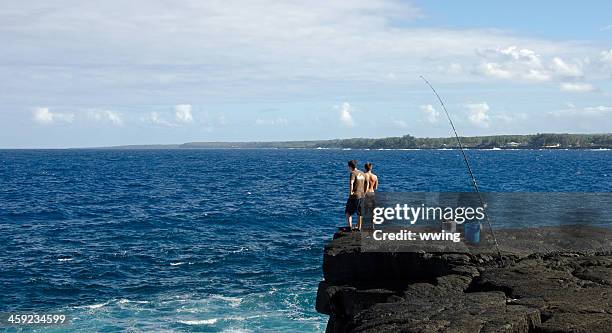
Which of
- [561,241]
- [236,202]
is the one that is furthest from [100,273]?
[236,202]

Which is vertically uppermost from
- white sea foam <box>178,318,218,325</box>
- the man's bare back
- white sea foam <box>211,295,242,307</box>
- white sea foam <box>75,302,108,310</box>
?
the man's bare back

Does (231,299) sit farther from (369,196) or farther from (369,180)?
(369,196)

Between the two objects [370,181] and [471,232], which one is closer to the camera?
[471,232]

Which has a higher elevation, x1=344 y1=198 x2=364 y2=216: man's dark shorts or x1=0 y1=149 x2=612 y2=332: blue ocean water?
x1=344 y1=198 x2=364 y2=216: man's dark shorts

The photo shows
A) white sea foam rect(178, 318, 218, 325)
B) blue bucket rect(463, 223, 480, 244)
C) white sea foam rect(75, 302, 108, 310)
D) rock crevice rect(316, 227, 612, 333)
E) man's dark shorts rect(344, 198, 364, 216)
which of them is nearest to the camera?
rock crevice rect(316, 227, 612, 333)

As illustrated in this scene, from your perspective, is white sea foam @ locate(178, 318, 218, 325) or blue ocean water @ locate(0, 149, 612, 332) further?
blue ocean water @ locate(0, 149, 612, 332)

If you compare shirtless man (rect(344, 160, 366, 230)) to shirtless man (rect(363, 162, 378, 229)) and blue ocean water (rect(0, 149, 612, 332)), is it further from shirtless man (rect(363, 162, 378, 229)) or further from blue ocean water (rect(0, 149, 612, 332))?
blue ocean water (rect(0, 149, 612, 332))

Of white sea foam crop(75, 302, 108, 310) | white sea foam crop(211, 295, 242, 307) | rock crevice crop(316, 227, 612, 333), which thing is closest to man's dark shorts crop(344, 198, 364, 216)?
rock crevice crop(316, 227, 612, 333)

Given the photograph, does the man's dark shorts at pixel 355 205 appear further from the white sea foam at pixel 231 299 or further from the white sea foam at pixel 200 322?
the white sea foam at pixel 231 299

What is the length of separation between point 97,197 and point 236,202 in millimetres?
13145

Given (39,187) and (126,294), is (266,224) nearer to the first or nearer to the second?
(126,294)

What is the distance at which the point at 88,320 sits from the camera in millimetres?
18922

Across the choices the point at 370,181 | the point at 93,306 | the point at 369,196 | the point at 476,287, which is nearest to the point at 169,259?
the point at 93,306

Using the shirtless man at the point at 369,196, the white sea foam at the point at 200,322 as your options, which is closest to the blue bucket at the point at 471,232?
the shirtless man at the point at 369,196
